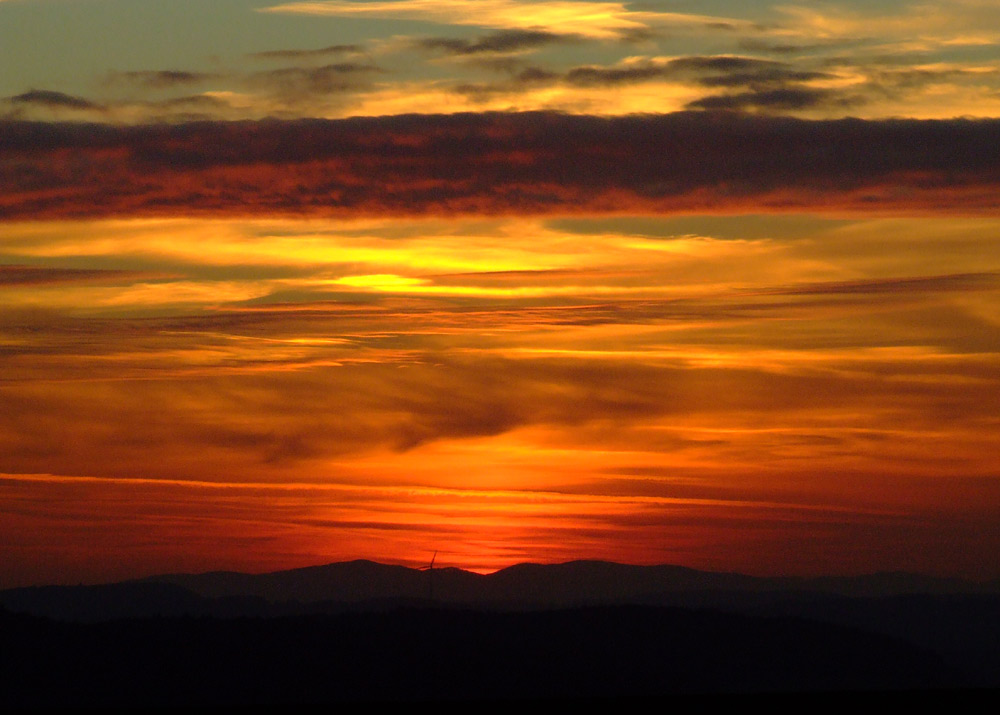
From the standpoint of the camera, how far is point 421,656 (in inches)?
2837

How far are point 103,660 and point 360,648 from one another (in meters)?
13.8

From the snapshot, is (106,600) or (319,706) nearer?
(319,706)

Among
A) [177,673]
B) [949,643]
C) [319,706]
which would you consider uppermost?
[949,643]

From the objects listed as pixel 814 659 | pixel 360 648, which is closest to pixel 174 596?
pixel 360 648

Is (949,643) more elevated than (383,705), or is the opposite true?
(949,643)

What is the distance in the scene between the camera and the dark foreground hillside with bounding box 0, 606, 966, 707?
2734 inches

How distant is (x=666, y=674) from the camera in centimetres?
7838

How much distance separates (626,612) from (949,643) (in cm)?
1814

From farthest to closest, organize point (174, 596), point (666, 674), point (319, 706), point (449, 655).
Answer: point (666, 674) → point (449, 655) → point (174, 596) → point (319, 706)

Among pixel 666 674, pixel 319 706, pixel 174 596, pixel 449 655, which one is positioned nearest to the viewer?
pixel 319 706

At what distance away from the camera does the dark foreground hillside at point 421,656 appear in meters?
69.4

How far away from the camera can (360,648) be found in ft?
247

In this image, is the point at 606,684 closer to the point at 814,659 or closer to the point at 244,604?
the point at 814,659

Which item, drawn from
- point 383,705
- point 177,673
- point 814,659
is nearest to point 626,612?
point 814,659
